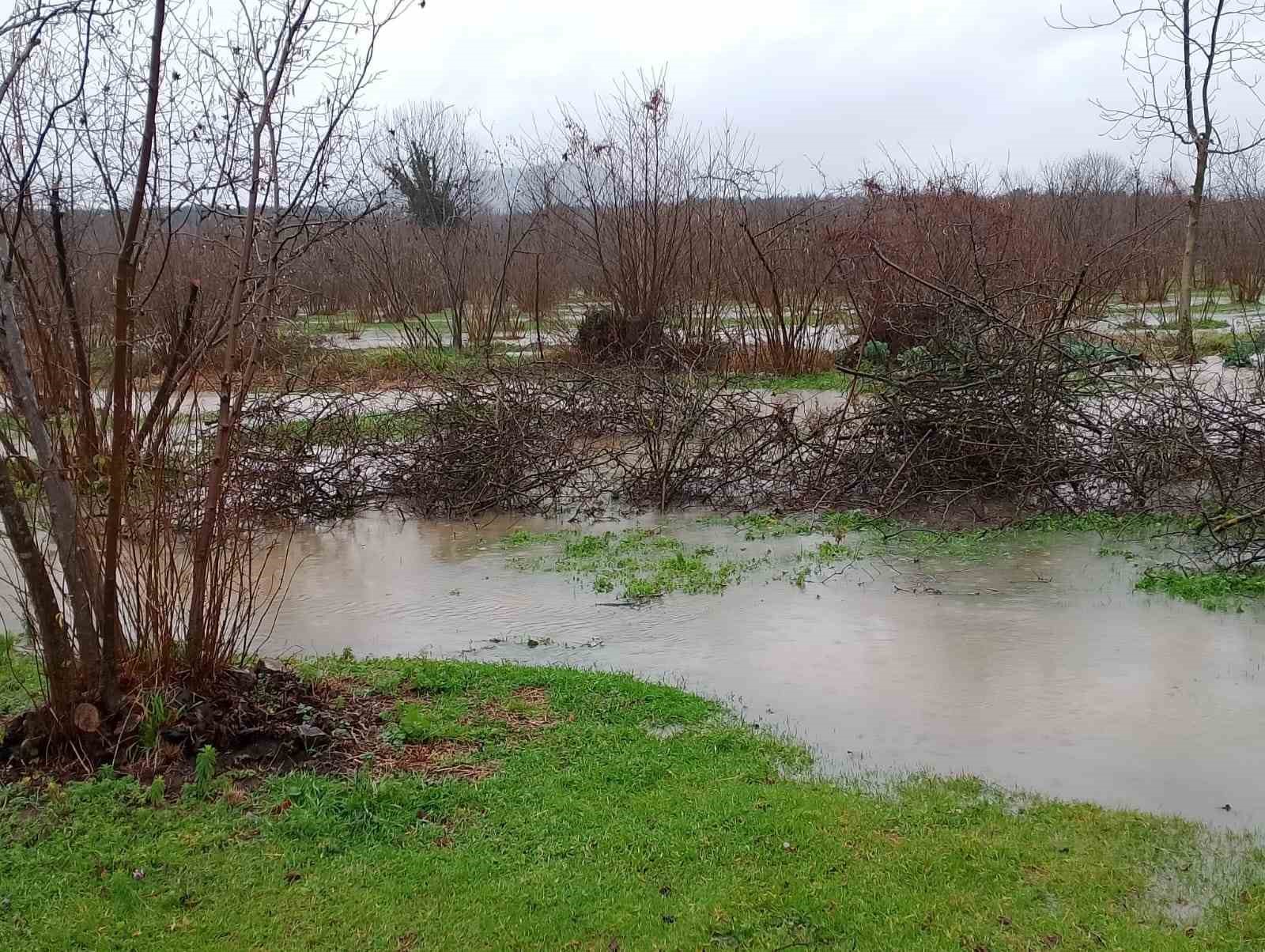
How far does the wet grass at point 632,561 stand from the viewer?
8.01m

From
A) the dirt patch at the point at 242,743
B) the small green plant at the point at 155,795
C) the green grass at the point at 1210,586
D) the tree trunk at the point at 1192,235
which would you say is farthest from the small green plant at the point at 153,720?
the tree trunk at the point at 1192,235

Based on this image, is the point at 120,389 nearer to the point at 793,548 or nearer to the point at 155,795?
the point at 155,795

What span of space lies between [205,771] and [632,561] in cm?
473

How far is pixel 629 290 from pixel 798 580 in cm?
1254

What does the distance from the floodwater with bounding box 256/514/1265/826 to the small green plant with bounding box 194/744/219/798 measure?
237 centimetres

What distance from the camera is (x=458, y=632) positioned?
7230 mm

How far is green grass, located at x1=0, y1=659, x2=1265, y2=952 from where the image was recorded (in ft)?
11.3

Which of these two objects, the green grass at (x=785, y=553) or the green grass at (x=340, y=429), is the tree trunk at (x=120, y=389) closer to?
the green grass at (x=785, y=553)

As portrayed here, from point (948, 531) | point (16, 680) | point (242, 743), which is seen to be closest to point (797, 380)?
point (948, 531)

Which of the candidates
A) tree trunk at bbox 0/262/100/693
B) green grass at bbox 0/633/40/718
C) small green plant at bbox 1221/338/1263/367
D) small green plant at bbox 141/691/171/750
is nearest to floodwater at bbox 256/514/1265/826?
green grass at bbox 0/633/40/718

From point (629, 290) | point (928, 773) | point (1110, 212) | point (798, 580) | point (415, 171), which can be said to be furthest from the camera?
point (1110, 212)

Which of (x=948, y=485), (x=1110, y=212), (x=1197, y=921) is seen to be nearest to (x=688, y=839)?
(x=1197, y=921)

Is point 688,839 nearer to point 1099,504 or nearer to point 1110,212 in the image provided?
point 1099,504

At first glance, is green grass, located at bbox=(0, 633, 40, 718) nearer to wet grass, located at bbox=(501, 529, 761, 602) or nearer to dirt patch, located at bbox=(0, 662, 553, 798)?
dirt patch, located at bbox=(0, 662, 553, 798)
